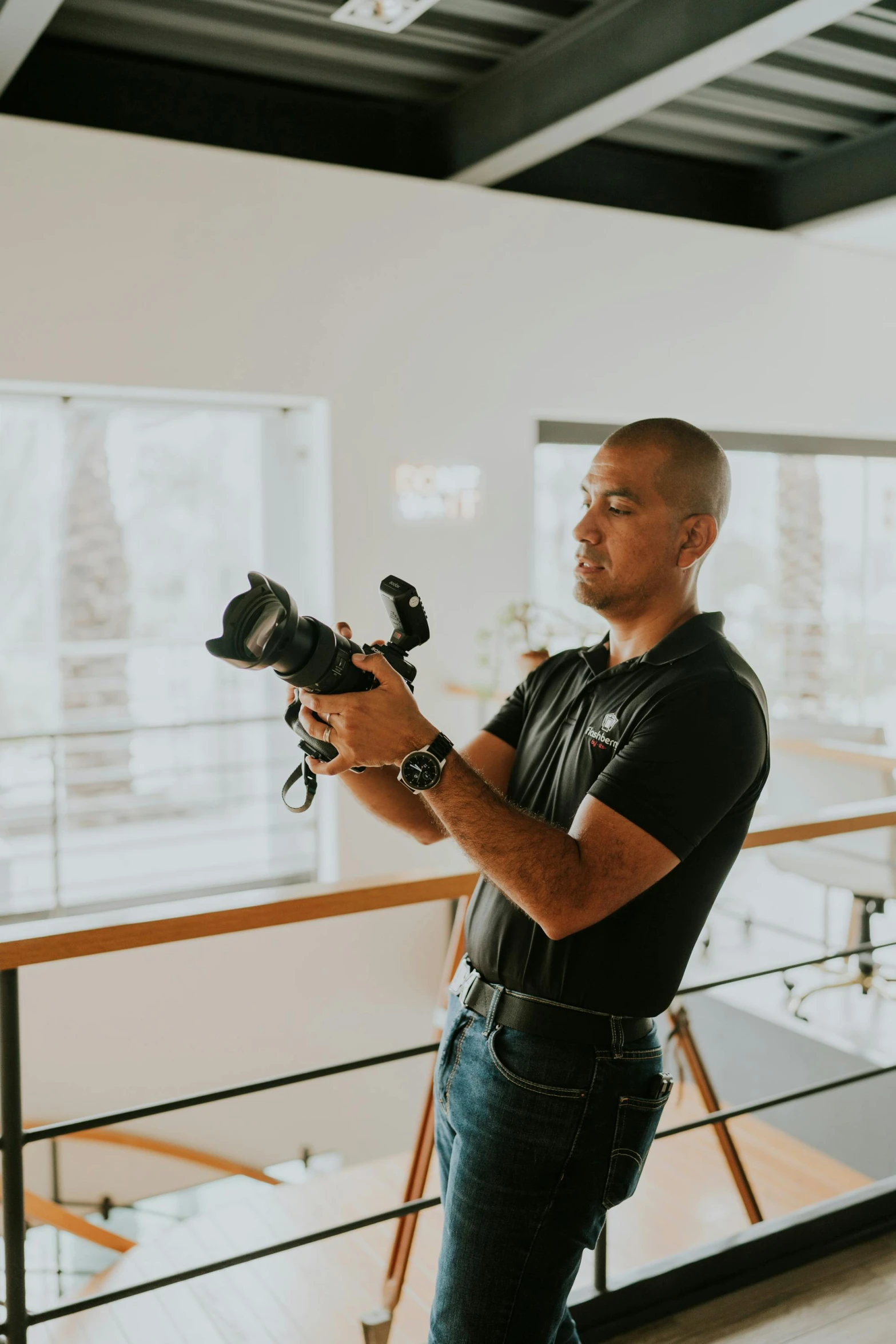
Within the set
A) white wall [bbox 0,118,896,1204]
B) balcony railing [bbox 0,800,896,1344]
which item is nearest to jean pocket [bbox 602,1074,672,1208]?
balcony railing [bbox 0,800,896,1344]

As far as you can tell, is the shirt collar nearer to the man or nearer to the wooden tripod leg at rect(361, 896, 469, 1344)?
the man

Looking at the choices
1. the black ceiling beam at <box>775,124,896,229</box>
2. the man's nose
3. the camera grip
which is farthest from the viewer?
the black ceiling beam at <box>775,124,896,229</box>

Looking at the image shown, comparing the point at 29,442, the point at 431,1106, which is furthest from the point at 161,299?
the point at 431,1106

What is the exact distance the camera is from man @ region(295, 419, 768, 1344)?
3.91ft

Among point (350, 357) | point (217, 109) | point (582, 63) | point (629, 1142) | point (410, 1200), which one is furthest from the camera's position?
point (350, 357)

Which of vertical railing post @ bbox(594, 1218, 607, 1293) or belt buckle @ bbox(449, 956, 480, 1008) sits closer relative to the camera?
belt buckle @ bbox(449, 956, 480, 1008)

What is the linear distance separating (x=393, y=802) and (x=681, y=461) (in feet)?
1.81

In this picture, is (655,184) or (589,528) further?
(655,184)

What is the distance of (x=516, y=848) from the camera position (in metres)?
1.18

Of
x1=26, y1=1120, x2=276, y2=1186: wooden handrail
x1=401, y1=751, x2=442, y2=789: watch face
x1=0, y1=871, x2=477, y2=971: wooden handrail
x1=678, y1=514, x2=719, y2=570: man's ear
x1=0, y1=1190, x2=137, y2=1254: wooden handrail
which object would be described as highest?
x1=678, y1=514, x2=719, y2=570: man's ear

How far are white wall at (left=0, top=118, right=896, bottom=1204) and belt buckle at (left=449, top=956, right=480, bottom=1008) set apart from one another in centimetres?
285

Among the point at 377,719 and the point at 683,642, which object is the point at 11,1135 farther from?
the point at 683,642

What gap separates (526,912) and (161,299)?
3.31 metres

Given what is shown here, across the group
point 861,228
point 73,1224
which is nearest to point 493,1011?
point 73,1224
